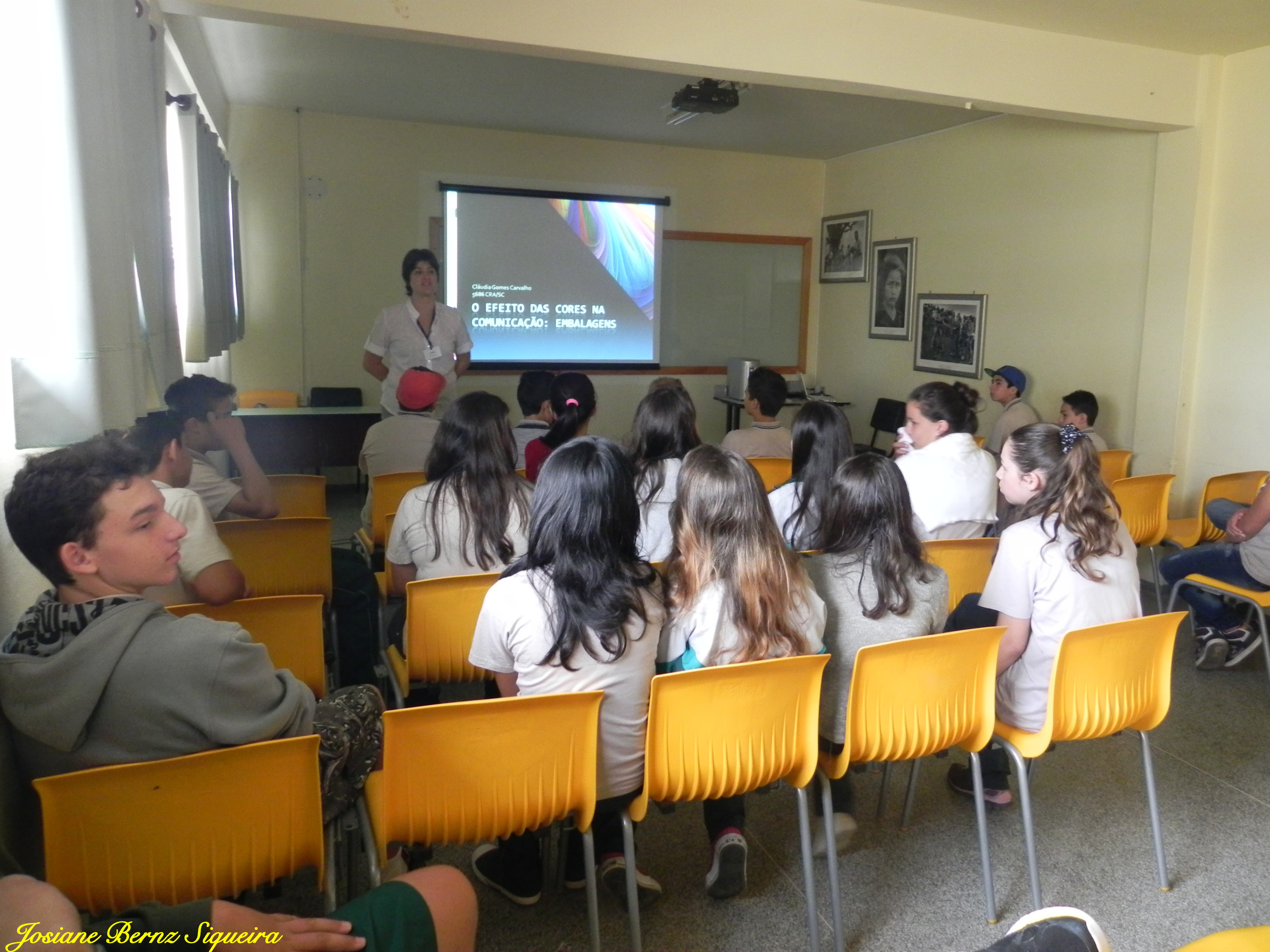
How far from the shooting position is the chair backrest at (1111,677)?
2.13 m

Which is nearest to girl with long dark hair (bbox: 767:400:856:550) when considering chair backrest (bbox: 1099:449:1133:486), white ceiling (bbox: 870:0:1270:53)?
white ceiling (bbox: 870:0:1270:53)

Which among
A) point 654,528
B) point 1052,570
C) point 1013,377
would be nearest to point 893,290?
point 1013,377

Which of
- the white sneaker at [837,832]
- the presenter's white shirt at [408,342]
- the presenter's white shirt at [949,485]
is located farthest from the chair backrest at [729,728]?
the presenter's white shirt at [408,342]

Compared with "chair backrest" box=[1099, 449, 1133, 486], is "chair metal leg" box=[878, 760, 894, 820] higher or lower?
lower

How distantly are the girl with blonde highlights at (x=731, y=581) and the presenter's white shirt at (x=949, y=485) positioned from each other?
1300 millimetres

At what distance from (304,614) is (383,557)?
1489mm

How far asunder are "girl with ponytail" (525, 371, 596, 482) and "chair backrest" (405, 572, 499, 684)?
4.05ft

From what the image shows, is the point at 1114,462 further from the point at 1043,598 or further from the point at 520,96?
the point at 520,96

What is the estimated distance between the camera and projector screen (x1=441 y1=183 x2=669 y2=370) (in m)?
7.58

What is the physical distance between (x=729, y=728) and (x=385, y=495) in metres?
2.14

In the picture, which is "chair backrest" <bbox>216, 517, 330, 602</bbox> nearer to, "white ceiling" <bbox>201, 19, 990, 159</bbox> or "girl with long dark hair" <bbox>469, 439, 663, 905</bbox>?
"girl with long dark hair" <bbox>469, 439, 663, 905</bbox>

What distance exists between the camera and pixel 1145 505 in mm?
4168

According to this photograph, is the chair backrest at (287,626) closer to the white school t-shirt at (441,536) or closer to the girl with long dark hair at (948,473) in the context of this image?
the white school t-shirt at (441,536)

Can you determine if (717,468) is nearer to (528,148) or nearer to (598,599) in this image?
(598,599)
